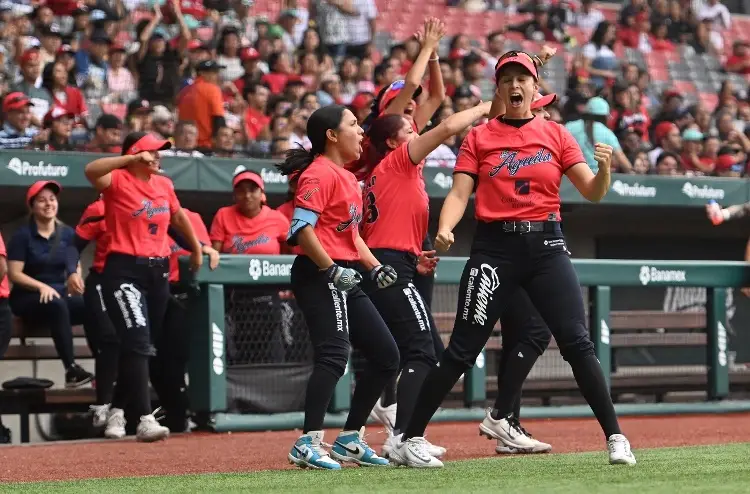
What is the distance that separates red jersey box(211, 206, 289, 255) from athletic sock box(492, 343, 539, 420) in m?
2.83

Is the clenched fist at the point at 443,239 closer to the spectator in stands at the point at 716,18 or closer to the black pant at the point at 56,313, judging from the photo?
the black pant at the point at 56,313

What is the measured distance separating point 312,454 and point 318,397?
10.4 inches

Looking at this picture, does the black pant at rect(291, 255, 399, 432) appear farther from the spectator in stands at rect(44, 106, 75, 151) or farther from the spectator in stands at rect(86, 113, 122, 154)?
the spectator in stands at rect(44, 106, 75, 151)

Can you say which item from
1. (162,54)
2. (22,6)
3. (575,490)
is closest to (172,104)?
(162,54)

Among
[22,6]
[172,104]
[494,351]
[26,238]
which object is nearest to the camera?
[26,238]

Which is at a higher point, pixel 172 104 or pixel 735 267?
pixel 172 104

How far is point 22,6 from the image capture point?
43.1ft

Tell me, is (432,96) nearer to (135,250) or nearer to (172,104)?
(135,250)

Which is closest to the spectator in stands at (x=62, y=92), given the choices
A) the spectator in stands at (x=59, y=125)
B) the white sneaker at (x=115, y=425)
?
the spectator in stands at (x=59, y=125)

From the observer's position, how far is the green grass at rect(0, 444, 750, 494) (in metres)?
4.68

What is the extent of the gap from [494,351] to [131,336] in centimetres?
301

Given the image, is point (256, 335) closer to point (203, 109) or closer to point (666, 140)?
point (203, 109)

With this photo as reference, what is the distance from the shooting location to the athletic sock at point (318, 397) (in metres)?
5.85

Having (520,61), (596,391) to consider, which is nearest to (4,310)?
(520,61)
